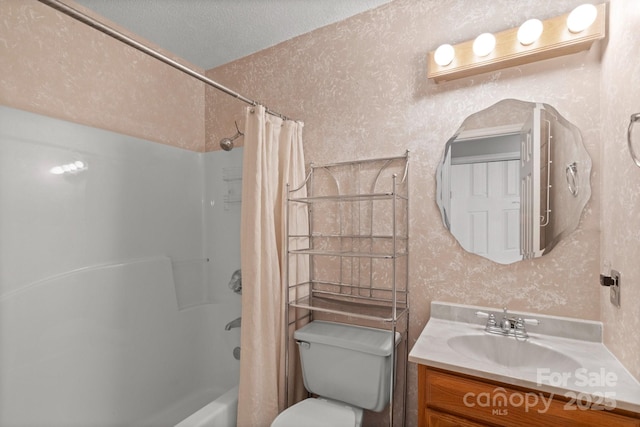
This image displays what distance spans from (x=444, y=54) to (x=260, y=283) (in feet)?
4.31

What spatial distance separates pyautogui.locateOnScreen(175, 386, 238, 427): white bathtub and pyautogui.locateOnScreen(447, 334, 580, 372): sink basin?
0.99 metres

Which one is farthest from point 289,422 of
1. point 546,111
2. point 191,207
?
point 546,111

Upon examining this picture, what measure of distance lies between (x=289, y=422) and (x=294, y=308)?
0.52 metres

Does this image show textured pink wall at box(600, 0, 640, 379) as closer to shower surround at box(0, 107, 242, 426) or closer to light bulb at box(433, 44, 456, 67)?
light bulb at box(433, 44, 456, 67)

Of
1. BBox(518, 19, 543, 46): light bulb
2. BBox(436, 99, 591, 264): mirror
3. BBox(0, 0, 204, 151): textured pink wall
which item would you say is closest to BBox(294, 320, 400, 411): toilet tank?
BBox(436, 99, 591, 264): mirror

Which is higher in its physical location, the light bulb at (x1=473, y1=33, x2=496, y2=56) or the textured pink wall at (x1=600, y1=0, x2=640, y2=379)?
the light bulb at (x1=473, y1=33, x2=496, y2=56)

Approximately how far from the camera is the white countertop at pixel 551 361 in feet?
2.88

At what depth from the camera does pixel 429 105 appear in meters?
1.49

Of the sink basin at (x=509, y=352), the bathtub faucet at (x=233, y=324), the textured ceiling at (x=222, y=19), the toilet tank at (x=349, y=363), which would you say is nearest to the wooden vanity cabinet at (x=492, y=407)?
the sink basin at (x=509, y=352)

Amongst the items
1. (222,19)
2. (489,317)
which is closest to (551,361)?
(489,317)

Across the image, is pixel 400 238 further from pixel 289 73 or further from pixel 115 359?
pixel 115 359

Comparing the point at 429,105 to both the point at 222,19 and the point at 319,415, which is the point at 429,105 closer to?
the point at 222,19

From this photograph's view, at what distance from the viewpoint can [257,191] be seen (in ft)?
4.70

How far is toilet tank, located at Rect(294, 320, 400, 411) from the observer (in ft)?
4.50
